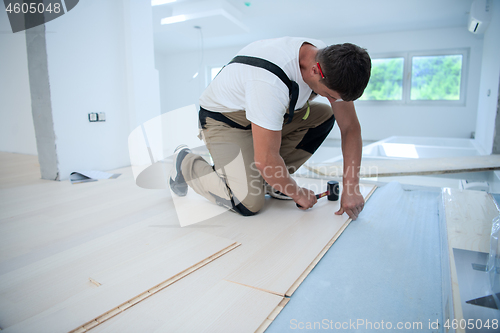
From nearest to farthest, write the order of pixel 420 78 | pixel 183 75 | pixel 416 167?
pixel 416 167 → pixel 420 78 → pixel 183 75

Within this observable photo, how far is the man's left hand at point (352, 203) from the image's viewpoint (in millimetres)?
1416

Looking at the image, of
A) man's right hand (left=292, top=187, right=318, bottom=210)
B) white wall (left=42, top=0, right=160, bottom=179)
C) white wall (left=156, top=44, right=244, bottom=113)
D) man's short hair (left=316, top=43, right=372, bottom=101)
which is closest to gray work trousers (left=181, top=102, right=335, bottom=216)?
man's right hand (left=292, top=187, right=318, bottom=210)

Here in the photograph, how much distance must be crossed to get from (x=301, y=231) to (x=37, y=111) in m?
2.30

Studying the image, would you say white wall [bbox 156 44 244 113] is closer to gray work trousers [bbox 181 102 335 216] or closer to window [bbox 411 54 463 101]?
window [bbox 411 54 463 101]

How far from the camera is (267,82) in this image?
3.79ft

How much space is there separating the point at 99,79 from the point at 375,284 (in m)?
2.71

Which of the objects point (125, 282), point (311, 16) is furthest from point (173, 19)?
point (125, 282)

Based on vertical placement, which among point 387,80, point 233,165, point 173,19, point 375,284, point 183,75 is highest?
point 173,19

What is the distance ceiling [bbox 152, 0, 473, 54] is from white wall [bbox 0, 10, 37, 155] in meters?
2.33

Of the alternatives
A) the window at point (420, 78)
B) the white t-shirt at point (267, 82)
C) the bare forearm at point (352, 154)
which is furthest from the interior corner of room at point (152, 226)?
the window at point (420, 78)

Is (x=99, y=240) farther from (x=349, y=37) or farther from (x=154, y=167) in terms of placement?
(x=349, y=37)

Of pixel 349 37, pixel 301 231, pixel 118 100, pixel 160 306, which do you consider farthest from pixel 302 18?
pixel 160 306

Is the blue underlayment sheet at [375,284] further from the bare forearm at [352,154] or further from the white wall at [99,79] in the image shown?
the white wall at [99,79]

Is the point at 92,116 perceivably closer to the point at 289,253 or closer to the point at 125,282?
the point at 125,282
